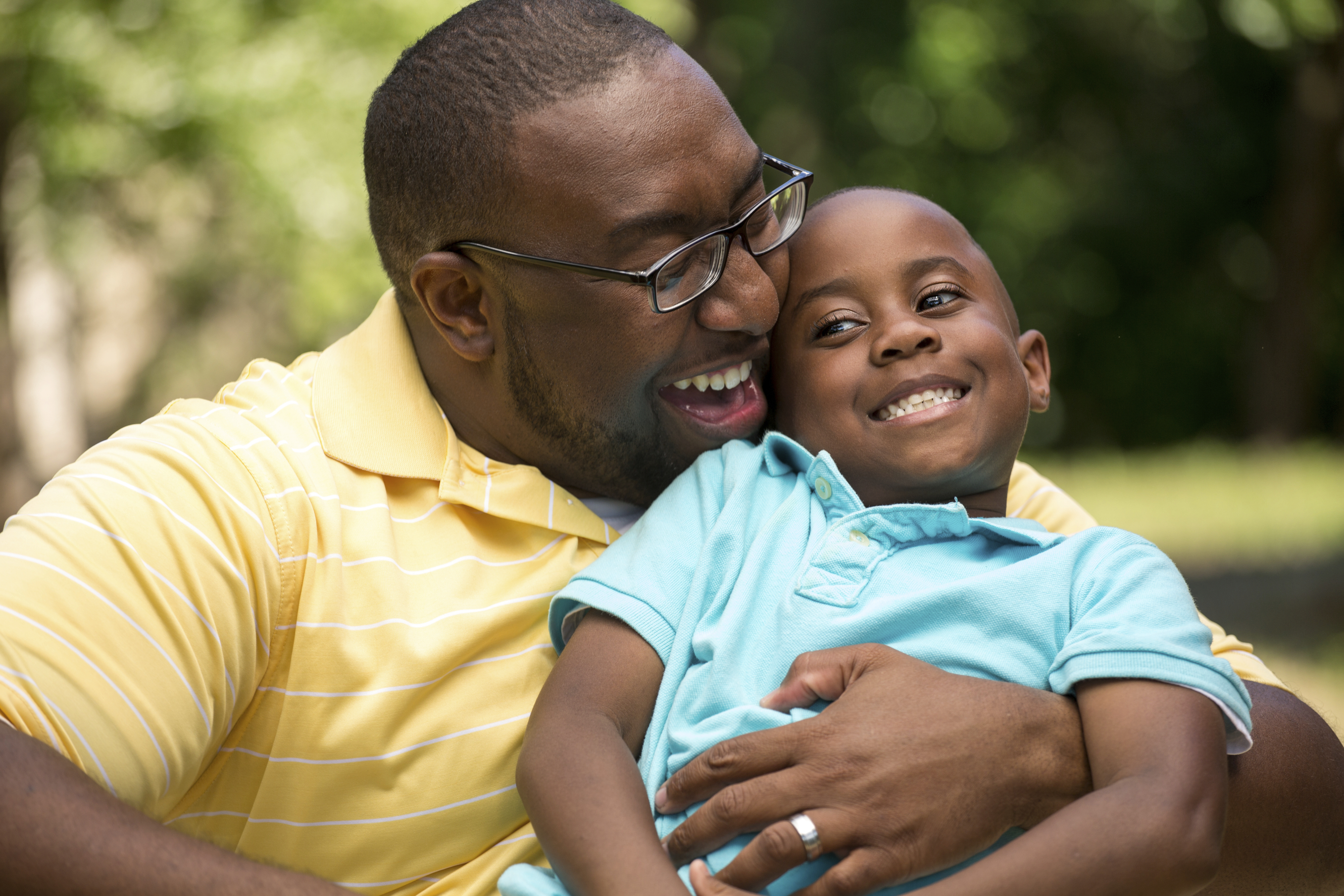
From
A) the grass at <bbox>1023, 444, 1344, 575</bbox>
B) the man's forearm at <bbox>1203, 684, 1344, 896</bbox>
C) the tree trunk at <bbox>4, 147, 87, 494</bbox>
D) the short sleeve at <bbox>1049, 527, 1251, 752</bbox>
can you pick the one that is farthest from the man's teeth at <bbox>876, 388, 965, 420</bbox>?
the tree trunk at <bbox>4, 147, 87, 494</bbox>

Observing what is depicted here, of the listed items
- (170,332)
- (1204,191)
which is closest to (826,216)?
(170,332)

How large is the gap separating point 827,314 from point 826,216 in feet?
0.79

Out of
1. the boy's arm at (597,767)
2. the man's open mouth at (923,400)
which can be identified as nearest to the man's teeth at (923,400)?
the man's open mouth at (923,400)

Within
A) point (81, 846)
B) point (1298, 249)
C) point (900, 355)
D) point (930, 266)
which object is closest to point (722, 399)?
point (900, 355)

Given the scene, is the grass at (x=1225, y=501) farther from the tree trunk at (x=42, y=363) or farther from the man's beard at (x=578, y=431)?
the tree trunk at (x=42, y=363)

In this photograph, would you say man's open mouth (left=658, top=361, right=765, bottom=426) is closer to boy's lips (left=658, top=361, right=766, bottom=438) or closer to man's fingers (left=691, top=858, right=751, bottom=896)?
boy's lips (left=658, top=361, right=766, bottom=438)

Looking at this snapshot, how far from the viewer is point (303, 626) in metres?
A: 2.04

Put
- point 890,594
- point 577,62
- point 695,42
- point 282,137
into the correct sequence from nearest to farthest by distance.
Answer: point 890,594, point 577,62, point 282,137, point 695,42

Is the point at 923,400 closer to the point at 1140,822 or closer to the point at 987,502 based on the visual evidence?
the point at 987,502

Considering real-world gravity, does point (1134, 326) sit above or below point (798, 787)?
below

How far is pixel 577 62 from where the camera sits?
7.75ft

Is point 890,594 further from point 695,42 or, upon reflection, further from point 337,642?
point 695,42

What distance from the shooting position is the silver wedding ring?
1.72 meters

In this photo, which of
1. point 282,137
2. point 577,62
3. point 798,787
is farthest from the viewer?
point 282,137
